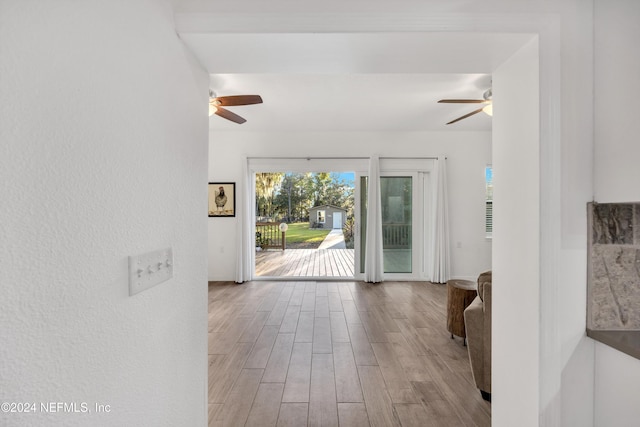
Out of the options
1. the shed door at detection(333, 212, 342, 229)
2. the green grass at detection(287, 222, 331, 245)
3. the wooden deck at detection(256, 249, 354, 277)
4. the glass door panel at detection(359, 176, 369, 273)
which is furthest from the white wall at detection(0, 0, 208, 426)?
Answer: the green grass at detection(287, 222, 331, 245)

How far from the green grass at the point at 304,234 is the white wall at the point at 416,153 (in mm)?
3047

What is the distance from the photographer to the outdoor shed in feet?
25.7

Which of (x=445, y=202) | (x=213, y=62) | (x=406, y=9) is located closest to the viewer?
(x=406, y=9)

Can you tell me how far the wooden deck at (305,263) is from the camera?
5.89 meters

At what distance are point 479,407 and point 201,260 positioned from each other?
80.7 inches

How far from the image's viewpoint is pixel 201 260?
4.85 feet

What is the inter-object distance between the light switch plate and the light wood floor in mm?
1333

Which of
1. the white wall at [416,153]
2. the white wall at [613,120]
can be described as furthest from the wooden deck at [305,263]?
the white wall at [613,120]

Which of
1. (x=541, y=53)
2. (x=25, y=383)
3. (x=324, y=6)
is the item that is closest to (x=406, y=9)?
(x=324, y=6)

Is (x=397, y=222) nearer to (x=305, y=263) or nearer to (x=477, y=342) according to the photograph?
(x=305, y=263)

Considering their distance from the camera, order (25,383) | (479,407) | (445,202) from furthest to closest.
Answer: (445,202) < (479,407) < (25,383)

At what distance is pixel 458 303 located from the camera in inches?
116

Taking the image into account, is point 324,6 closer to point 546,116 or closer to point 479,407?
point 546,116

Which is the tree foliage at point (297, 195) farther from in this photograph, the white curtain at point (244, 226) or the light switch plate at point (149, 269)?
the light switch plate at point (149, 269)
